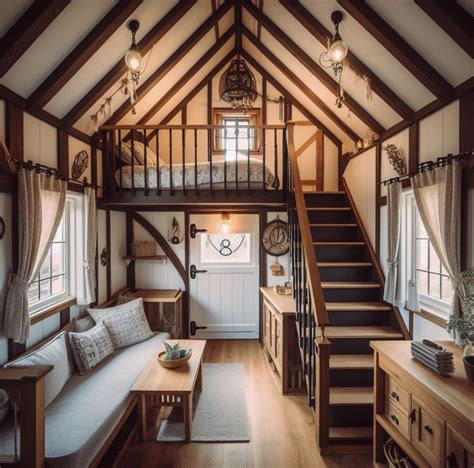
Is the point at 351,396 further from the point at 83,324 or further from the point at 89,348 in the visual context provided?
the point at 83,324

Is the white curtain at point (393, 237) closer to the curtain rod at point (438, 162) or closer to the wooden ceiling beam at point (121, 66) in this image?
the curtain rod at point (438, 162)

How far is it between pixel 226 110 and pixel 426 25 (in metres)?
3.12

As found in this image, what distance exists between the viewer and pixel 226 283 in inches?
194

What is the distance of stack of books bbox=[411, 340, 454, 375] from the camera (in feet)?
5.78

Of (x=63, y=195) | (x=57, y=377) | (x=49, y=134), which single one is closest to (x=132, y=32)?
(x=49, y=134)

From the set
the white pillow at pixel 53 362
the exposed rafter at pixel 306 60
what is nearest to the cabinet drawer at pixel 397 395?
the white pillow at pixel 53 362

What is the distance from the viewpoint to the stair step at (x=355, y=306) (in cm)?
316

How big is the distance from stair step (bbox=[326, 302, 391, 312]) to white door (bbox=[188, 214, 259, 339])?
1778mm

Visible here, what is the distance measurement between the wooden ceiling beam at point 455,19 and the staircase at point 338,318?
1550 mm

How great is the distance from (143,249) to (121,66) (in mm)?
2448

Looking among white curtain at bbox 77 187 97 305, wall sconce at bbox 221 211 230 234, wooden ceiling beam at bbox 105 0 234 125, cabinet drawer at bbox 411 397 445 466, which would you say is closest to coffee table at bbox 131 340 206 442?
white curtain at bbox 77 187 97 305

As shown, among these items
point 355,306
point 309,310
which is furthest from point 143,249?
point 355,306

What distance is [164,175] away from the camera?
Result: 11.6ft

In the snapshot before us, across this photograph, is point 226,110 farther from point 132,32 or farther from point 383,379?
point 383,379
